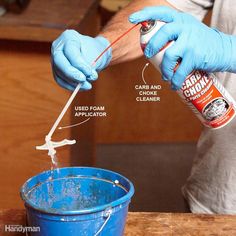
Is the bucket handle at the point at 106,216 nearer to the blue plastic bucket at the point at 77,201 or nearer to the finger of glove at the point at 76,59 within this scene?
the blue plastic bucket at the point at 77,201

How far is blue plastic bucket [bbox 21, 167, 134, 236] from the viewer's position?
77 cm

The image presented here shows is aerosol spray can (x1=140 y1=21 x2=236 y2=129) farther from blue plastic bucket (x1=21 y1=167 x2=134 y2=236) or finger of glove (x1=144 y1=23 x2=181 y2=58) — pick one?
blue plastic bucket (x1=21 y1=167 x2=134 y2=236)

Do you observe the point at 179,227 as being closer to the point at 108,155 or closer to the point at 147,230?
the point at 147,230

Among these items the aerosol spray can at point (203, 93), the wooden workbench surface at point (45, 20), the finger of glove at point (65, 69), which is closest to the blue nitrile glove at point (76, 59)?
the finger of glove at point (65, 69)

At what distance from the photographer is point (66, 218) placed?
761 mm

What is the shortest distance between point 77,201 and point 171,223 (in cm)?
20

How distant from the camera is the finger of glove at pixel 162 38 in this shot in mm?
882

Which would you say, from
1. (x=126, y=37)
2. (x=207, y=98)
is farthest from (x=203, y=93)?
(x=126, y=37)

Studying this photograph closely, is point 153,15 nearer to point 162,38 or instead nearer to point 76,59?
point 162,38

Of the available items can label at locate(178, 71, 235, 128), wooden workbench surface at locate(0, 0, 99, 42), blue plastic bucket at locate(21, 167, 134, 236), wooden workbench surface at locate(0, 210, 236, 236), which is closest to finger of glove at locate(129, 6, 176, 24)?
can label at locate(178, 71, 235, 128)

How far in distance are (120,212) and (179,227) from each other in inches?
9.3

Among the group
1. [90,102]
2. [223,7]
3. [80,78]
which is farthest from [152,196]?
[80,78]

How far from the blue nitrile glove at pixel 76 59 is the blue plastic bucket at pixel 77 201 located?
0.60 ft

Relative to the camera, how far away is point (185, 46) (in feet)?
3.01
